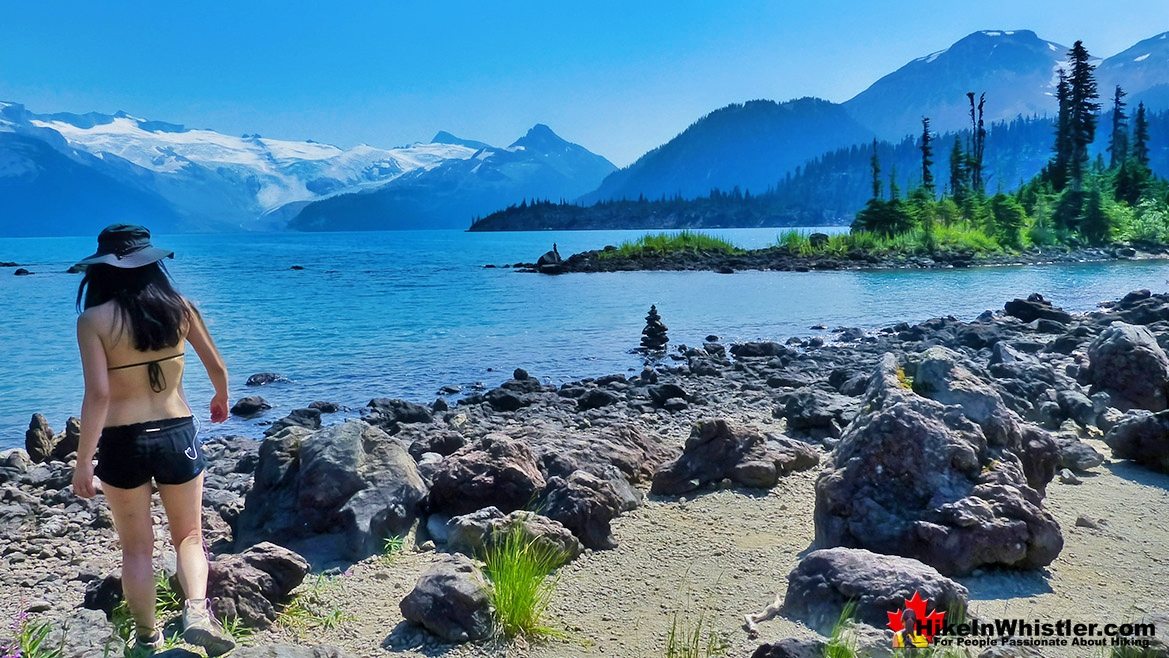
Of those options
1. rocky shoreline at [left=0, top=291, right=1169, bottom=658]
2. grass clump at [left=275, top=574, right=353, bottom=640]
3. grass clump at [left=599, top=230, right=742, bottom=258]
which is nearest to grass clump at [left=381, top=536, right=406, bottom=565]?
rocky shoreline at [left=0, top=291, right=1169, bottom=658]

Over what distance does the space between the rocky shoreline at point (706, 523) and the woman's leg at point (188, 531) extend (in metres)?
0.35

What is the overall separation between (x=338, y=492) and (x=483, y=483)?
1116mm

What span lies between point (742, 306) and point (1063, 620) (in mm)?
27689

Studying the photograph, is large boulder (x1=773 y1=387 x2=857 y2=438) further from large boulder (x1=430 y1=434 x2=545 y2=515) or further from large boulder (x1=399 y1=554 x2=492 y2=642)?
large boulder (x1=399 y1=554 x2=492 y2=642)

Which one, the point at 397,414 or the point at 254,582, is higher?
the point at 254,582

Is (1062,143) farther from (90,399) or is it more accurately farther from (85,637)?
(85,637)

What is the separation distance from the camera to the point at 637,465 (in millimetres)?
7957

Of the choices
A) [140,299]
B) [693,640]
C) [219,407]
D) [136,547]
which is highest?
[140,299]

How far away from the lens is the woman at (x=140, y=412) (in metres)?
4.05

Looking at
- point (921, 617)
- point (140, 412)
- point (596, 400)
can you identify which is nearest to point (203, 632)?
point (140, 412)

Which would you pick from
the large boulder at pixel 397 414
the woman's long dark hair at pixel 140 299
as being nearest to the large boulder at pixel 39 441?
the large boulder at pixel 397 414

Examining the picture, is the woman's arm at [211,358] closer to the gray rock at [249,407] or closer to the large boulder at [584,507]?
the large boulder at [584,507]

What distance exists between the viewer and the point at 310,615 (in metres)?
4.96

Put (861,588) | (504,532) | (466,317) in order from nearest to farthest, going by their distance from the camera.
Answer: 1. (861,588)
2. (504,532)
3. (466,317)
